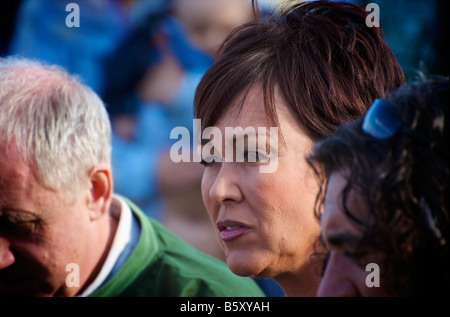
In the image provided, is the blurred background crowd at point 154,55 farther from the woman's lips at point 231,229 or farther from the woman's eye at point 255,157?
the woman's eye at point 255,157

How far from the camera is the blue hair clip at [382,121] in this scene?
1.43 m

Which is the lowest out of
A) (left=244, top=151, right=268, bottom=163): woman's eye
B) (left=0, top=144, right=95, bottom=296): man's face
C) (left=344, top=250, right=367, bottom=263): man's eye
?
(left=0, top=144, right=95, bottom=296): man's face

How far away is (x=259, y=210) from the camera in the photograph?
194 centimetres

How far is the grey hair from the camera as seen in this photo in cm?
248

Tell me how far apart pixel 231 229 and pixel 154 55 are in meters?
3.17

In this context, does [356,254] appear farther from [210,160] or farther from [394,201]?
[210,160]

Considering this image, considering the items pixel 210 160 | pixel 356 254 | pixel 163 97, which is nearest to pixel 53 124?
pixel 210 160

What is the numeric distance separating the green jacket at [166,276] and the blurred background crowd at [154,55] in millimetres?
1344

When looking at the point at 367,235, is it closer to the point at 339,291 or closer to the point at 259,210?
the point at 339,291

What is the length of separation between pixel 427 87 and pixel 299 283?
0.98 m

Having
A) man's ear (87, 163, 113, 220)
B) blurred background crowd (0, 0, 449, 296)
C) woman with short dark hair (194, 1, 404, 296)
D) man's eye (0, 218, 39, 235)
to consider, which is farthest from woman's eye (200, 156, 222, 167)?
blurred background crowd (0, 0, 449, 296)

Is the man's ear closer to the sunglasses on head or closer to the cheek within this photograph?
the cheek

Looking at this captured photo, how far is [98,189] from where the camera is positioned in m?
2.69
